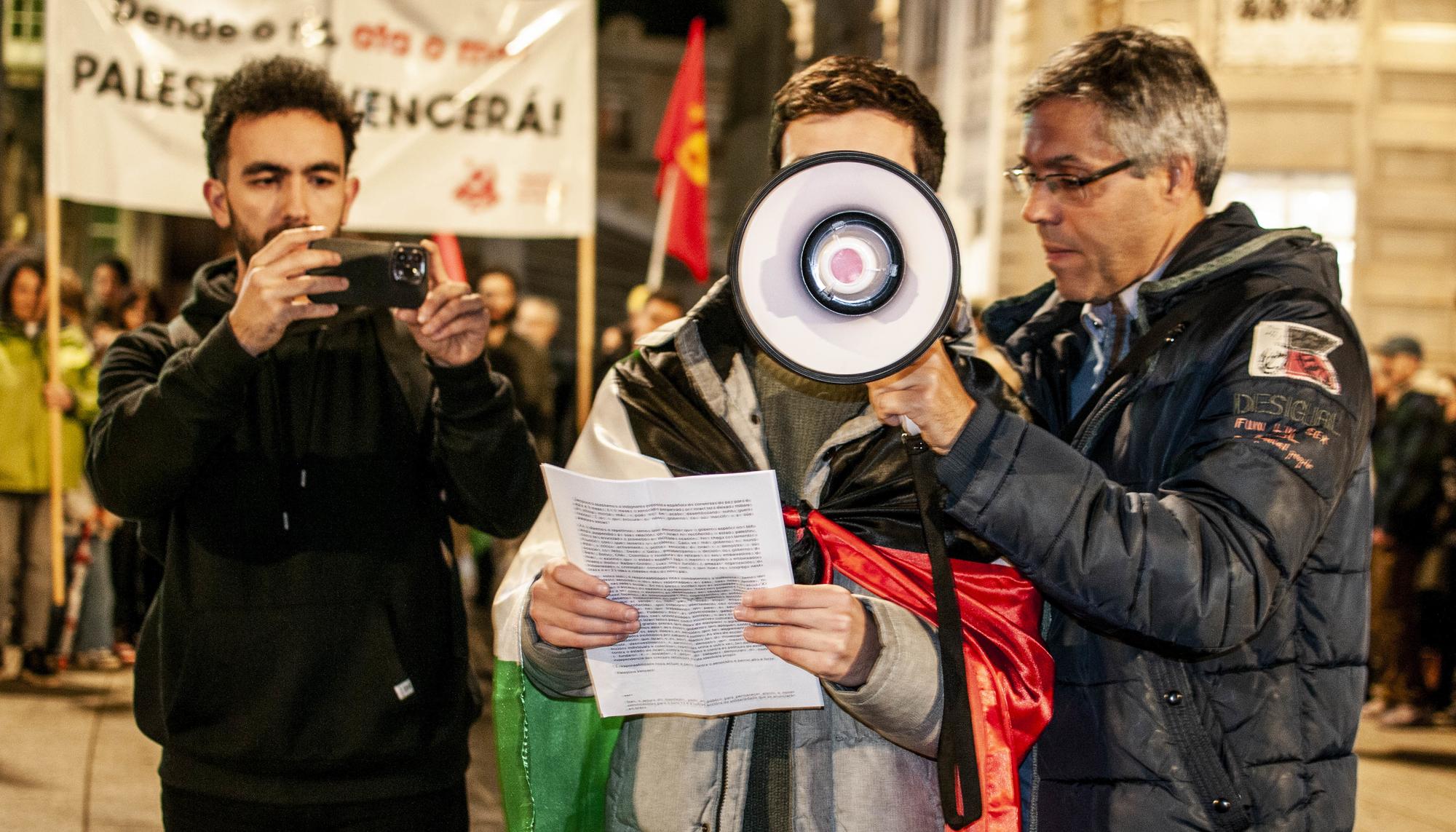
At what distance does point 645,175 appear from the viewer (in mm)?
34344

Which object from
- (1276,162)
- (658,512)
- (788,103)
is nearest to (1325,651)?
(658,512)

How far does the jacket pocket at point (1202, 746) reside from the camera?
193 cm

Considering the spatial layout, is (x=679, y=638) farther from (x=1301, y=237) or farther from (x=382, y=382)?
(x=1301, y=237)

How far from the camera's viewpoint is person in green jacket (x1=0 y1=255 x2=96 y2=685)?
6887 mm

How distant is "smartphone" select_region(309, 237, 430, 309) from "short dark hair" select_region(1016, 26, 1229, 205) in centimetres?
109

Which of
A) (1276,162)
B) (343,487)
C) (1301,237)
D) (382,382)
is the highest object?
(1276,162)

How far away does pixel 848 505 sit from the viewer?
1.96 metres

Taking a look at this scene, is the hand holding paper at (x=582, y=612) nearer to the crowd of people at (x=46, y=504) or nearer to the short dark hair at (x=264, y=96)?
the short dark hair at (x=264, y=96)

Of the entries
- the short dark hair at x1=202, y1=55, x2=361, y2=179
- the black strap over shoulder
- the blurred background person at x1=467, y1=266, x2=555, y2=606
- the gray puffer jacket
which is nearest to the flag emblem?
the gray puffer jacket

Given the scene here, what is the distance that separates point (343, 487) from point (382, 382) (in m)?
0.20

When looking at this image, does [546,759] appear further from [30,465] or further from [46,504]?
[46,504]

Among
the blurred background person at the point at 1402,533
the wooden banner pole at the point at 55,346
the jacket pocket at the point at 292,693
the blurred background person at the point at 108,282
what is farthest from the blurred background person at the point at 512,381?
the jacket pocket at the point at 292,693

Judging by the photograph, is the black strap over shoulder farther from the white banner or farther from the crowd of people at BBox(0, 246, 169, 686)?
the crowd of people at BBox(0, 246, 169, 686)

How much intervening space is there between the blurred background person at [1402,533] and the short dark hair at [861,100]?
6.04 m
